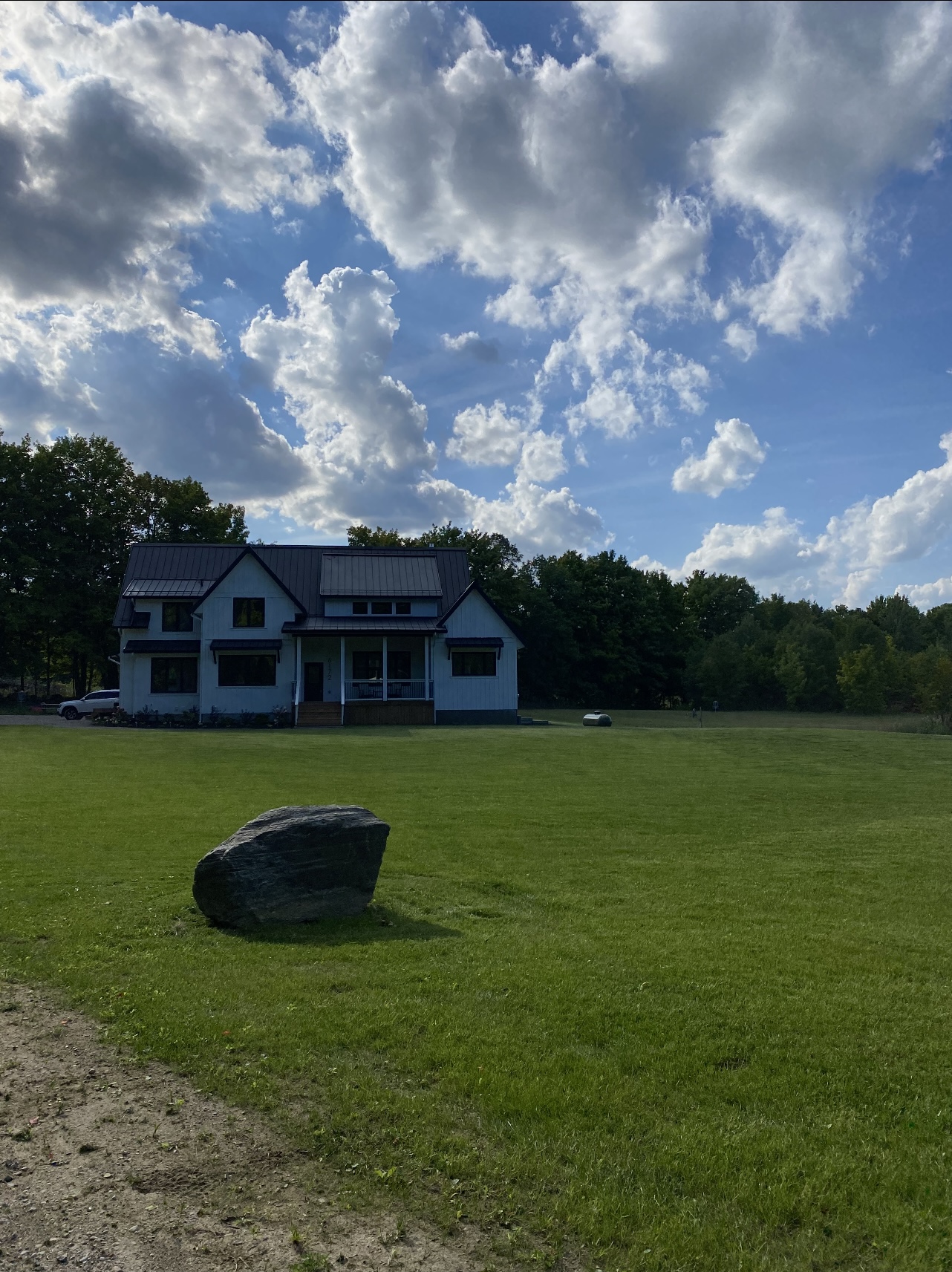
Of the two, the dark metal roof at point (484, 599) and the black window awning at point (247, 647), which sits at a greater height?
the dark metal roof at point (484, 599)

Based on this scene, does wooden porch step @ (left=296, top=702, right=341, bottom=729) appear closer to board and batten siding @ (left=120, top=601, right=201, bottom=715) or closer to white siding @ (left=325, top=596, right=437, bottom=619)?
white siding @ (left=325, top=596, right=437, bottom=619)

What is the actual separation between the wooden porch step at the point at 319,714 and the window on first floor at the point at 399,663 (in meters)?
4.81

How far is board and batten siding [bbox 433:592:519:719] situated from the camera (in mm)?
43594

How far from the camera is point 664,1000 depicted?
21.7 feet

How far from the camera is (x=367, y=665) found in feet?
146

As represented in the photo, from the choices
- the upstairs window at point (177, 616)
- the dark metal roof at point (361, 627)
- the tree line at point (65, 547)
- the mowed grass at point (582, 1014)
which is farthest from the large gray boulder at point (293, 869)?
the tree line at point (65, 547)

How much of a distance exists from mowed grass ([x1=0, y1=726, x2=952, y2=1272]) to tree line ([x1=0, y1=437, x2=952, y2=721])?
3822cm

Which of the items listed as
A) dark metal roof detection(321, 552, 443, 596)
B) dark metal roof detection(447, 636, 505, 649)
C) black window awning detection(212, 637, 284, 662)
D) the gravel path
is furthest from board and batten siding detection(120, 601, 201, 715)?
the gravel path

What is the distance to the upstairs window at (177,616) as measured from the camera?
44.1 m

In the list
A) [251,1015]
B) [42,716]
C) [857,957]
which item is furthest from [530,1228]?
[42,716]

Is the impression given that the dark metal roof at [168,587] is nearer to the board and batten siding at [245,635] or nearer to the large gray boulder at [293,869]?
the board and batten siding at [245,635]

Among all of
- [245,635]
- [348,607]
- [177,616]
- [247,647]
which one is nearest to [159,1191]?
[247,647]

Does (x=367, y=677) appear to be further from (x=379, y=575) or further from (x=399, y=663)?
(x=379, y=575)

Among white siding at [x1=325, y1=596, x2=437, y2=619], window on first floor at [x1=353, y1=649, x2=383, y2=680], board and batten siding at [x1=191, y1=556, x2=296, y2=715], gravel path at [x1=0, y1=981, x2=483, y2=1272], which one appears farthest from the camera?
white siding at [x1=325, y1=596, x2=437, y2=619]
